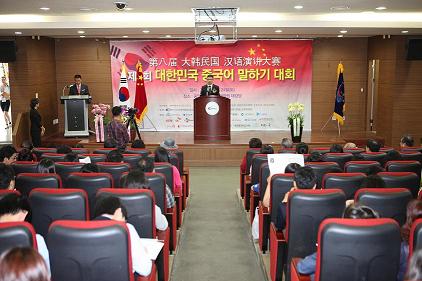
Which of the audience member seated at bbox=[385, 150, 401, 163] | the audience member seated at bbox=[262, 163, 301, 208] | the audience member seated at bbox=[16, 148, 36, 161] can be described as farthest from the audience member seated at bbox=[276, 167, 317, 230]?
the audience member seated at bbox=[16, 148, 36, 161]

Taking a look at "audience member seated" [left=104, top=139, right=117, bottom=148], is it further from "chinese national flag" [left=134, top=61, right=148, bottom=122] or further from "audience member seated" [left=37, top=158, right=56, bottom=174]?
"chinese national flag" [left=134, top=61, right=148, bottom=122]

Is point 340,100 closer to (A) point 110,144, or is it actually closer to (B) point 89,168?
(A) point 110,144

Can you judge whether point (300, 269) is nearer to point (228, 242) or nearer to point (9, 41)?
point (228, 242)

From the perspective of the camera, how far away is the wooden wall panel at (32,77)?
35.9ft

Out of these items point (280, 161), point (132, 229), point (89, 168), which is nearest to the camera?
point (132, 229)

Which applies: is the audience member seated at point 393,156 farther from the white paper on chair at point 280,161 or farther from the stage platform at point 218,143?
the stage platform at point 218,143

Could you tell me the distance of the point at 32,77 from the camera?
36.3 feet

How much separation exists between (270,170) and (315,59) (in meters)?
8.41

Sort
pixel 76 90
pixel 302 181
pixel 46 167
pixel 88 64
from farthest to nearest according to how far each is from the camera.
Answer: pixel 88 64 → pixel 76 90 → pixel 46 167 → pixel 302 181

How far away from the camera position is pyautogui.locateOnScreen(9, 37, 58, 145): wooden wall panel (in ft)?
35.9

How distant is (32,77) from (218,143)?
16.0ft

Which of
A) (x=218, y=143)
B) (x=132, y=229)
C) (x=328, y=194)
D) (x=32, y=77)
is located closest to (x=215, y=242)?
(x=328, y=194)

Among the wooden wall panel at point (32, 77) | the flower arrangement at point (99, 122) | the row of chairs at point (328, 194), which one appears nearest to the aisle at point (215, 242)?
the row of chairs at point (328, 194)

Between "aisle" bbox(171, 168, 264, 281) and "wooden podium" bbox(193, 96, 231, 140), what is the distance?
2460mm
